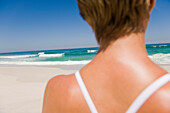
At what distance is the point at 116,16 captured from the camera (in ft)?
2.05

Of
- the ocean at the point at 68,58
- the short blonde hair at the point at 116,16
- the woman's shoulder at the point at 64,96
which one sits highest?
the short blonde hair at the point at 116,16

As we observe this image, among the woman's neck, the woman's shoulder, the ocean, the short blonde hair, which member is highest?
the short blonde hair

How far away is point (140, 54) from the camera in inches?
23.9

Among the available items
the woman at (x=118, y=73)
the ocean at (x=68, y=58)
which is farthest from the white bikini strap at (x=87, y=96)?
the ocean at (x=68, y=58)

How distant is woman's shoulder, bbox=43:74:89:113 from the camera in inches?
25.2

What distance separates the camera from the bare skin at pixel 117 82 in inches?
21.8

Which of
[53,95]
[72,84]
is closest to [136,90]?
[72,84]

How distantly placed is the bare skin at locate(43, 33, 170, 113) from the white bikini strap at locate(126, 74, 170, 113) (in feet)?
0.04

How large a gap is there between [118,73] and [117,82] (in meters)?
0.04

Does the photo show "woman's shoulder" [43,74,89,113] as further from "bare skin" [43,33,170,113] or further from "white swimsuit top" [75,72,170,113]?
"white swimsuit top" [75,72,170,113]

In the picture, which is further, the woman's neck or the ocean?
the ocean

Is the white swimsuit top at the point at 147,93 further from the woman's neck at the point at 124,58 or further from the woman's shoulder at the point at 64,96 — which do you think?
the woman's shoulder at the point at 64,96

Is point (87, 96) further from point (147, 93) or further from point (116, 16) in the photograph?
point (116, 16)

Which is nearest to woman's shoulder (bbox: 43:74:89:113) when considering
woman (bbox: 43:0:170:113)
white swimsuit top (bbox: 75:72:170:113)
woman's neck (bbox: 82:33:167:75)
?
woman (bbox: 43:0:170:113)
